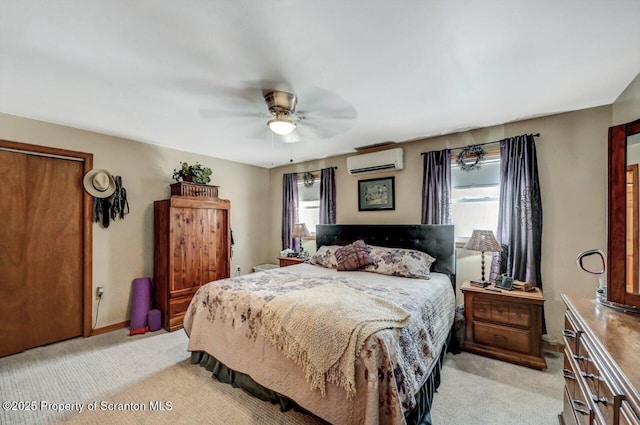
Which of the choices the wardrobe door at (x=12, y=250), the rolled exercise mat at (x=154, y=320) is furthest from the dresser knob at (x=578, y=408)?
the wardrobe door at (x=12, y=250)

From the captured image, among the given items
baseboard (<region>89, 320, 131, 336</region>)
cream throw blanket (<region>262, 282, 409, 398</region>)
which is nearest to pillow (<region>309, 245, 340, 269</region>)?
cream throw blanket (<region>262, 282, 409, 398</region>)

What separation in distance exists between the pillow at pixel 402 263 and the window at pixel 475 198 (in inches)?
24.4

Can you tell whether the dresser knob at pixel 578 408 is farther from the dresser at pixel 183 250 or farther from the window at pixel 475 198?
the dresser at pixel 183 250

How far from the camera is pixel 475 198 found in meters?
3.27

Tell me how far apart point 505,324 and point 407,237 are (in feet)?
4.53

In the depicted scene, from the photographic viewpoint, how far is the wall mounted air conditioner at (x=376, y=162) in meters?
3.68

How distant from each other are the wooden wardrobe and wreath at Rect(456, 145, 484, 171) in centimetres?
456

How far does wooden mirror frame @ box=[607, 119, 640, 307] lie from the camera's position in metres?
1.47

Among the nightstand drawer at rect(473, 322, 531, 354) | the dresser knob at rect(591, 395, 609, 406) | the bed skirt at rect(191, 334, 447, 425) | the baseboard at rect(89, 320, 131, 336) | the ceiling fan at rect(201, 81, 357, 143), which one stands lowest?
the baseboard at rect(89, 320, 131, 336)

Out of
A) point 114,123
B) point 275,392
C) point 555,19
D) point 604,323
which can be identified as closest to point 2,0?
point 114,123

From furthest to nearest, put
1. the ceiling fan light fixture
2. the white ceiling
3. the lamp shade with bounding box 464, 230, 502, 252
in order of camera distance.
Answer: the lamp shade with bounding box 464, 230, 502, 252, the ceiling fan light fixture, the white ceiling

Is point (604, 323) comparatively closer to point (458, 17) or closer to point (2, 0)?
point (458, 17)

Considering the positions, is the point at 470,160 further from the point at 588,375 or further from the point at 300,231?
the point at 300,231

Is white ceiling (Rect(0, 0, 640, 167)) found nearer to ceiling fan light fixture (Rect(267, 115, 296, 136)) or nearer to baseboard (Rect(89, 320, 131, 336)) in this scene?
ceiling fan light fixture (Rect(267, 115, 296, 136))
